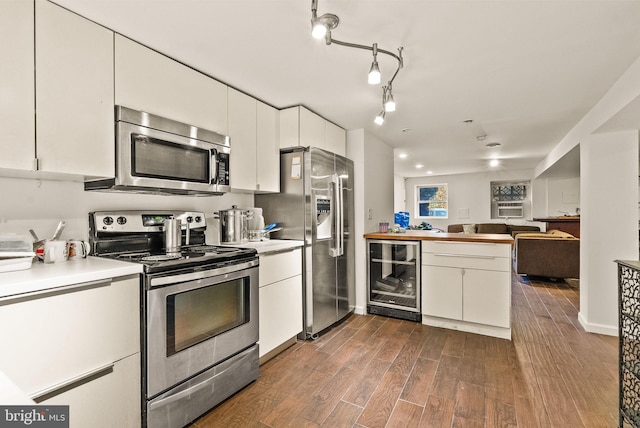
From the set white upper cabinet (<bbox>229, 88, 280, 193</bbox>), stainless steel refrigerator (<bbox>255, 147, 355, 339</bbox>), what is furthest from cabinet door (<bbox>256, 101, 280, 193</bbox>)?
stainless steel refrigerator (<bbox>255, 147, 355, 339</bbox>)

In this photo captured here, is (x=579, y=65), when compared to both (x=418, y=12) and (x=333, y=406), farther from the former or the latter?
(x=333, y=406)

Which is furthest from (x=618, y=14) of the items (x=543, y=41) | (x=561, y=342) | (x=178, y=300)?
(x=178, y=300)

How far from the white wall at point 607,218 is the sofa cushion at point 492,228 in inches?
183

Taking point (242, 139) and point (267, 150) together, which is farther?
point (267, 150)

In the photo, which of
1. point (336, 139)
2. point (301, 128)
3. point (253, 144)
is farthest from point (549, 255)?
point (253, 144)

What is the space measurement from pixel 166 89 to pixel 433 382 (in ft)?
8.88

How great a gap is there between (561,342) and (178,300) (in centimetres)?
330

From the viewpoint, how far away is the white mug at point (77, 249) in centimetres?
176

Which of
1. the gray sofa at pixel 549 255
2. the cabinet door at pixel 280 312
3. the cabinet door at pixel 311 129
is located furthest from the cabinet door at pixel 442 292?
the gray sofa at pixel 549 255

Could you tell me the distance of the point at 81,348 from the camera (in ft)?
4.46

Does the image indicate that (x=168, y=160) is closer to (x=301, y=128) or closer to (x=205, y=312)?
(x=205, y=312)

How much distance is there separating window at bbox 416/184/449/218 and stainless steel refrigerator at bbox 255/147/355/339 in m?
6.36

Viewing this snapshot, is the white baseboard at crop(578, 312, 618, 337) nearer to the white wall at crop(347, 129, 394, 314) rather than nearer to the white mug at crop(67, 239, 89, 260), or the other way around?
the white wall at crop(347, 129, 394, 314)

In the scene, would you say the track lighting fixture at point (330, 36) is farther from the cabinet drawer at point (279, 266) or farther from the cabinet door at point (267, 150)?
the cabinet drawer at point (279, 266)
